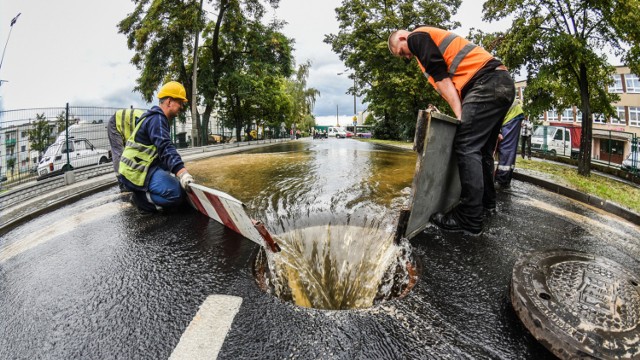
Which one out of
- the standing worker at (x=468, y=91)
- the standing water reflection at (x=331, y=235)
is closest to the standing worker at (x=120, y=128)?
the standing water reflection at (x=331, y=235)

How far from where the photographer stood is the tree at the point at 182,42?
1955 centimetres

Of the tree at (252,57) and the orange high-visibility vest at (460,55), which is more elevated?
the tree at (252,57)

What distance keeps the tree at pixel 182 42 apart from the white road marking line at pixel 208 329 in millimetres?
17748

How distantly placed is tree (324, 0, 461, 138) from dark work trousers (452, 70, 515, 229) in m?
21.0

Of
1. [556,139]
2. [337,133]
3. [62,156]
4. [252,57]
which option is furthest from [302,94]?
[62,156]

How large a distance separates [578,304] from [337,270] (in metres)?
1.59

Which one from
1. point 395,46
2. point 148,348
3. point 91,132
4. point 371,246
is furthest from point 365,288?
point 91,132

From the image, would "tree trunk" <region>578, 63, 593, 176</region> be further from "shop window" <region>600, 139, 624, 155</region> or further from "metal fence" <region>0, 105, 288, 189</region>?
"metal fence" <region>0, 105, 288, 189</region>

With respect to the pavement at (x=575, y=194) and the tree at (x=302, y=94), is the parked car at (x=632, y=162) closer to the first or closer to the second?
the pavement at (x=575, y=194)

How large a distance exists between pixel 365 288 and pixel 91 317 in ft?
5.87

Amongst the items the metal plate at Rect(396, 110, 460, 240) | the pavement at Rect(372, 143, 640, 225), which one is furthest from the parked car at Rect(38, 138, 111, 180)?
the pavement at Rect(372, 143, 640, 225)

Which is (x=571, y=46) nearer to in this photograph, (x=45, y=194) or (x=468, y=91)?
(x=468, y=91)

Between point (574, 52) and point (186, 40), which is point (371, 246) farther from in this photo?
point (186, 40)

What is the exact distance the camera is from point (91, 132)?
870cm
